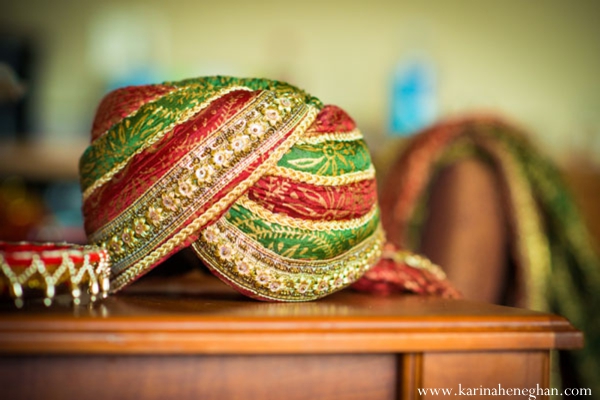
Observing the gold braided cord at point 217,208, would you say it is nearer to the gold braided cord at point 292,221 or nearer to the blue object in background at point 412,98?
the gold braided cord at point 292,221

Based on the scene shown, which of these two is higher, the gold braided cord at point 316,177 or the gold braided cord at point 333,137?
the gold braided cord at point 333,137

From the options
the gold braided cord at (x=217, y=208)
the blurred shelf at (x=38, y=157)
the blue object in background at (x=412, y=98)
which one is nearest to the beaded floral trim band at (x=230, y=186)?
the gold braided cord at (x=217, y=208)

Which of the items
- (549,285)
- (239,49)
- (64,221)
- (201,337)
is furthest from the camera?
(239,49)

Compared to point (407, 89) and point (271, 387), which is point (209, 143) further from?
point (407, 89)

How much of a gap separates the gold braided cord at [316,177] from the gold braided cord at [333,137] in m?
0.02

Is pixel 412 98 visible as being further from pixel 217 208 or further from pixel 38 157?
pixel 217 208

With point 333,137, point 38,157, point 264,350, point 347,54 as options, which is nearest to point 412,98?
point 347,54

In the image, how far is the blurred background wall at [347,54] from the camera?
2.39 meters

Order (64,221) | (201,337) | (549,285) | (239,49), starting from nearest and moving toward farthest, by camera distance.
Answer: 1. (201,337)
2. (549,285)
3. (64,221)
4. (239,49)

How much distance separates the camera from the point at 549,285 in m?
0.97

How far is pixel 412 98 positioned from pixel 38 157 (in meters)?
1.40

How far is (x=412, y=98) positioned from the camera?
2.45 metres

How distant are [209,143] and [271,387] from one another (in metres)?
0.17

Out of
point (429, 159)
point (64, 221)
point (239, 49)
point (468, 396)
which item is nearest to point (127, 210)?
point (468, 396)
